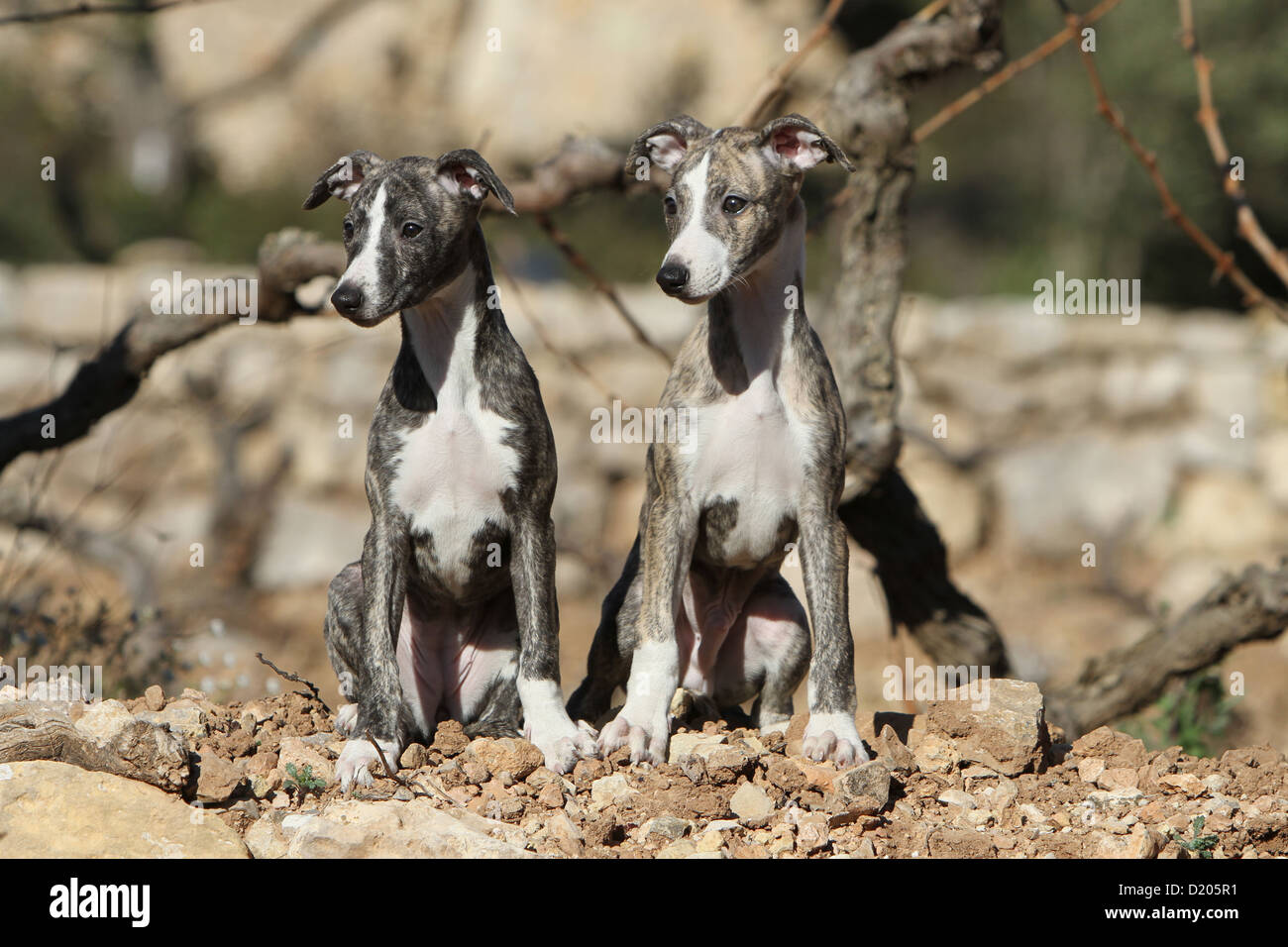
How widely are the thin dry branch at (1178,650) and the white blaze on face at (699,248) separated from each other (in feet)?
12.9

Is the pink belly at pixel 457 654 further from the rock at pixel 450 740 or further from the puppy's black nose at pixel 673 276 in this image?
the puppy's black nose at pixel 673 276

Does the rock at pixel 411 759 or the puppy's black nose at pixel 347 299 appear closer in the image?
the puppy's black nose at pixel 347 299

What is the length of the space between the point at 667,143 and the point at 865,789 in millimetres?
2805

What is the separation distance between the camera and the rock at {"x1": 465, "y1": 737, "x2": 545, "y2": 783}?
15.9ft

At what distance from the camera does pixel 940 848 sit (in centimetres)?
441

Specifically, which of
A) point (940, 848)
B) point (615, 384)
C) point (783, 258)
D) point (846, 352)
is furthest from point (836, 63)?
point (940, 848)

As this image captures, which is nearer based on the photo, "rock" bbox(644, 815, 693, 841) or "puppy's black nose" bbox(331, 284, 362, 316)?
"rock" bbox(644, 815, 693, 841)

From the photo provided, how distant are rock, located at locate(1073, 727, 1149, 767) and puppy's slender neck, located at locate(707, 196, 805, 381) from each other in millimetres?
1977

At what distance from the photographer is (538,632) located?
17.2 feet

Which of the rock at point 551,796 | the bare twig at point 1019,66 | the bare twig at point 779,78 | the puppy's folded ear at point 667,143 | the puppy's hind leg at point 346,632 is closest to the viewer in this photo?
the rock at point 551,796

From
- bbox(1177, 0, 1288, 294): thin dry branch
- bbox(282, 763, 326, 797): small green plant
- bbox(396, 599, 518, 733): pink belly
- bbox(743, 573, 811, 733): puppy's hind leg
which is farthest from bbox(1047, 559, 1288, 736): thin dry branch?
bbox(282, 763, 326, 797): small green plant

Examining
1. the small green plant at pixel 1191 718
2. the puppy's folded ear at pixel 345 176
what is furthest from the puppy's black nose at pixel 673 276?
the small green plant at pixel 1191 718

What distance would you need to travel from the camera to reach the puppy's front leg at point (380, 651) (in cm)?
494

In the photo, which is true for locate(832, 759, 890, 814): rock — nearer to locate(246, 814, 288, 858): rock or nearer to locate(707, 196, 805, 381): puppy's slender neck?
locate(707, 196, 805, 381): puppy's slender neck
